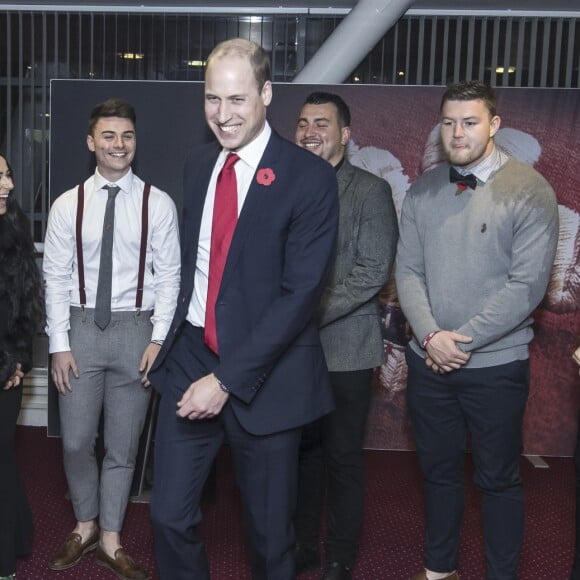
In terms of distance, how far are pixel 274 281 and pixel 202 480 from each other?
1.94 ft

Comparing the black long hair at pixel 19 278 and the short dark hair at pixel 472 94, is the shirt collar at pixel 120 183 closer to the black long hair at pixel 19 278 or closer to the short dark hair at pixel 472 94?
the black long hair at pixel 19 278

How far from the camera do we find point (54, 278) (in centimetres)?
301

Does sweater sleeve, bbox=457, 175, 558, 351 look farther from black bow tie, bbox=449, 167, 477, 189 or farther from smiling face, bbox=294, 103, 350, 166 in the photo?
smiling face, bbox=294, 103, 350, 166

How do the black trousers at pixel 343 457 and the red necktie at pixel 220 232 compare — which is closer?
the red necktie at pixel 220 232

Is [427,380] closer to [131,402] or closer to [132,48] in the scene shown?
[131,402]

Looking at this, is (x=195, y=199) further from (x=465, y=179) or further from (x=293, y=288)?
(x=465, y=179)

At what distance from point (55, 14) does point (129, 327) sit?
108 inches

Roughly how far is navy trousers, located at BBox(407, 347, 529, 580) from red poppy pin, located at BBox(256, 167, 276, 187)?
0.96 m

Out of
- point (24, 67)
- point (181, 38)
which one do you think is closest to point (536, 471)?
point (181, 38)

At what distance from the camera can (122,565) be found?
3008 mm

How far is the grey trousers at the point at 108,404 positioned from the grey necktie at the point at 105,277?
3 cm

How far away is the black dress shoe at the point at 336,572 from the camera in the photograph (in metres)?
2.92

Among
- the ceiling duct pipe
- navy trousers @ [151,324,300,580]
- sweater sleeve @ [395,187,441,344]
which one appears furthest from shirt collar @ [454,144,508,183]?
the ceiling duct pipe

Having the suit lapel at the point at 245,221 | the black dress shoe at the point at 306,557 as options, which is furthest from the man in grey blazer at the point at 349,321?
the suit lapel at the point at 245,221
